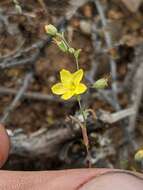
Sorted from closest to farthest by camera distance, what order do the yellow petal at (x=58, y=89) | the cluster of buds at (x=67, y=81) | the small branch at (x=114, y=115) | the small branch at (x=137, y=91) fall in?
the cluster of buds at (x=67, y=81), the yellow petal at (x=58, y=89), the small branch at (x=114, y=115), the small branch at (x=137, y=91)

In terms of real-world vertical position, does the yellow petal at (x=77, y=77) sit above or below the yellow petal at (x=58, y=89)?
above

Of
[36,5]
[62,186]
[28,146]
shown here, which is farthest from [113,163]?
[62,186]

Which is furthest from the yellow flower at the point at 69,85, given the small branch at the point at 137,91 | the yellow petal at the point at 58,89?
the small branch at the point at 137,91

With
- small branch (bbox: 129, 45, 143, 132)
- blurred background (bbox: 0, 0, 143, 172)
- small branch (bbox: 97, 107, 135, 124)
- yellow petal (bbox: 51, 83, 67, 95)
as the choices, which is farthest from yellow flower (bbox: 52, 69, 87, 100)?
small branch (bbox: 129, 45, 143, 132)

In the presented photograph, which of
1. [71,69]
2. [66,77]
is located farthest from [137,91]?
[66,77]

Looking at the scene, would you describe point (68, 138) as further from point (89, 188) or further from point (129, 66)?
point (89, 188)

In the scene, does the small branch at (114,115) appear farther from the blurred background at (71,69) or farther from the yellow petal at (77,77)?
the yellow petal at (77,77)

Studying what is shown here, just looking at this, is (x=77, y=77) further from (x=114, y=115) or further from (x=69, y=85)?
(x=114, y=115)
